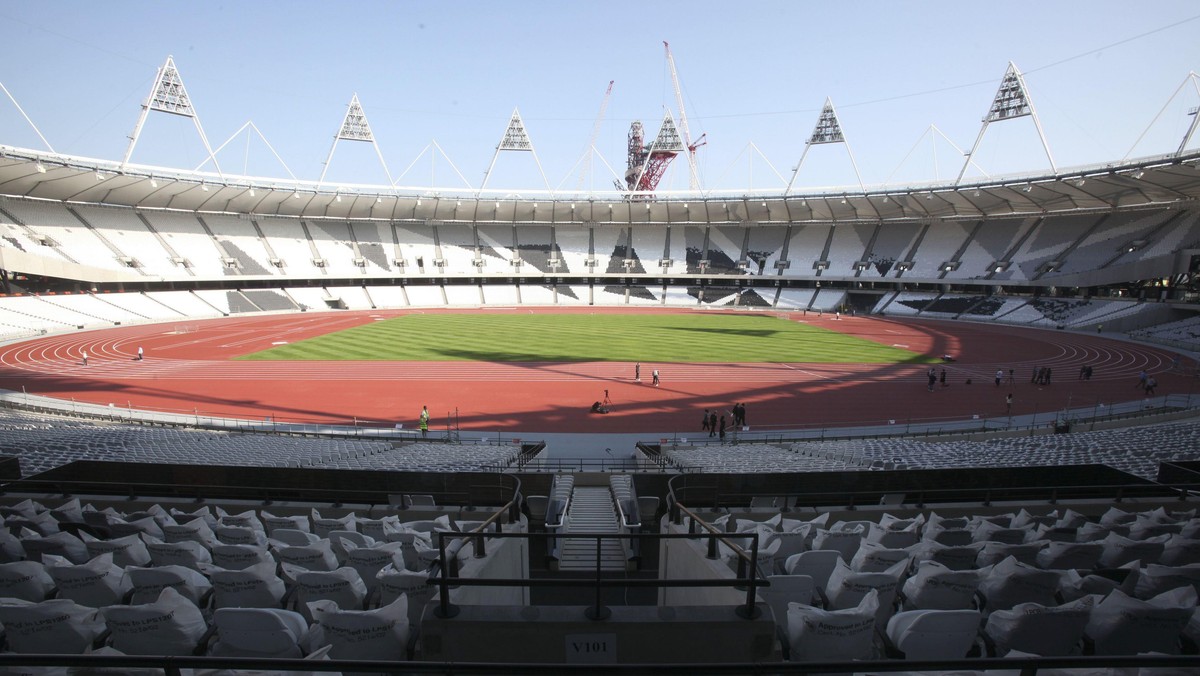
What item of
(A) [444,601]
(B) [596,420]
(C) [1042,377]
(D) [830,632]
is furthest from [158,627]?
(C) [1042,377]

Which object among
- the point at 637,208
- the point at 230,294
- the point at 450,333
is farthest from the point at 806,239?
the point at 230,294

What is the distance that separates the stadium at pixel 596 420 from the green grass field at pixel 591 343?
2.03 ft

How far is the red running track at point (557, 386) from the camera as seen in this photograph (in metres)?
25.6

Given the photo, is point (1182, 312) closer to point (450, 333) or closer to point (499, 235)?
point (450, 333)

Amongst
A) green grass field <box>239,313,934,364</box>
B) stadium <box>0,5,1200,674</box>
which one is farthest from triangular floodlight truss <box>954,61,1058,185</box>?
green grass field <box>239,313,934,364</box>

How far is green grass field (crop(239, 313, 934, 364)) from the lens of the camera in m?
38.6

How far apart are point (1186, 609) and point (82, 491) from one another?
13.1 m

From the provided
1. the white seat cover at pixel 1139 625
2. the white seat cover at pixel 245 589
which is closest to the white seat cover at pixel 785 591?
the white seat cover at pixel 1139 625

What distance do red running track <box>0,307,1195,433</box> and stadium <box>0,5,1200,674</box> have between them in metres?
0.32

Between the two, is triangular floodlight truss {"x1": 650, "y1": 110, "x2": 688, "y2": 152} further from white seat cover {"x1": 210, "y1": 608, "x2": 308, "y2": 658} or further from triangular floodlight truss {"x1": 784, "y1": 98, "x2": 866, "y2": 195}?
white seat cover {"x1": 210, "y1": 608, "x2": 308, "y2": 658}

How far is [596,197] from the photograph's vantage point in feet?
251

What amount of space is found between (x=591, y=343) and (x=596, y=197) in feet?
122

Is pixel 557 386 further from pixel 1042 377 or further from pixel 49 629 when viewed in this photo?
pixel 49 629

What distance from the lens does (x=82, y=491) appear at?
30.8ft
